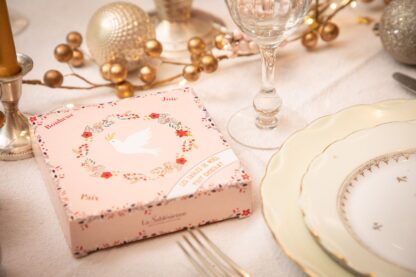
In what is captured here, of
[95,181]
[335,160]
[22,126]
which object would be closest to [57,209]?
[95,181]

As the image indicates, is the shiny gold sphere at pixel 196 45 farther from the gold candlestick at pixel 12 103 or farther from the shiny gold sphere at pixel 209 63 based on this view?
the gold candlestick at pixel 12 103

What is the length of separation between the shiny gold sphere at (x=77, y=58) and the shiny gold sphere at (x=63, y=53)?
0.03 meters

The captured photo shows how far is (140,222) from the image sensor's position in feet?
2.04

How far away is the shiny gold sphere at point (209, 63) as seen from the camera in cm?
87

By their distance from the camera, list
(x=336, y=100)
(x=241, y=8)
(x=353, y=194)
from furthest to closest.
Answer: (x=336, y=100), (x=241, y=8), (x=353, y=194)

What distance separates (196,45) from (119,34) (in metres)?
0.12

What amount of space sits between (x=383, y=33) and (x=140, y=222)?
1.61 ft

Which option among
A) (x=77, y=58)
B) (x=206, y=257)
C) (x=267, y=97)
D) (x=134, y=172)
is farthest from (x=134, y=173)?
(x=77, y=58)

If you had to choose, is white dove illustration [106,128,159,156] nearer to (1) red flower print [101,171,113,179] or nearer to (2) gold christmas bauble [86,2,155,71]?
(1) red flower print [101,171,113,179]

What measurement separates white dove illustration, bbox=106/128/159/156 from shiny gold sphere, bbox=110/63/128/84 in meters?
0.17

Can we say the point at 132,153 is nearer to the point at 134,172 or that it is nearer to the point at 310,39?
the point at 134,172

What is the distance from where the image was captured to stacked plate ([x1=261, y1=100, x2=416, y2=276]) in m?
0.53

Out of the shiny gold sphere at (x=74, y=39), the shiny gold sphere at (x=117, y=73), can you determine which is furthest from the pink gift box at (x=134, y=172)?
the shiny gold sphere at (x=74, y=39)

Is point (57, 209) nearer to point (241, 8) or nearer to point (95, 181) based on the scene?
point (95, 181)
